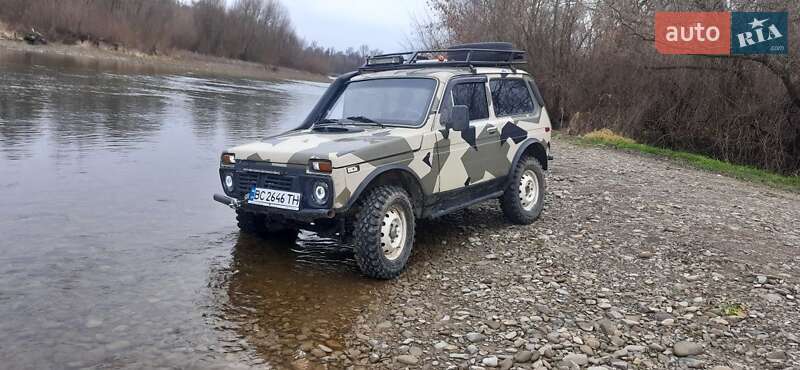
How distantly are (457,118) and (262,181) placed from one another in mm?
1996

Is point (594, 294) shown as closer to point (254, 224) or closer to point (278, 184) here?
point (278, 184)

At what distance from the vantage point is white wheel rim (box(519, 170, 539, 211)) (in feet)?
25.9

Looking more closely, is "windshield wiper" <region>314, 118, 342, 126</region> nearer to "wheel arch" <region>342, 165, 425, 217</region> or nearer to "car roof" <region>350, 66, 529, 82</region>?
"car roof" <region>350, 66, 529, 82</region>

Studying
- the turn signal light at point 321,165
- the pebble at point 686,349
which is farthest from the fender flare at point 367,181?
the pebble at point 686,349

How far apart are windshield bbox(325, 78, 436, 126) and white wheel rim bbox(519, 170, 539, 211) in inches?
75.6

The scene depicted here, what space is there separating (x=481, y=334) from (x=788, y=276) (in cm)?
324

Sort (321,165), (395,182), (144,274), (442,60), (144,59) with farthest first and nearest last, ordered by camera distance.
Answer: (144,59) → (442,60) → (395,182) → (144,274) → (321,165)

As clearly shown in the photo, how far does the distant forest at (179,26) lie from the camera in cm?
5950

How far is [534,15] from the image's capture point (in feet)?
67.9

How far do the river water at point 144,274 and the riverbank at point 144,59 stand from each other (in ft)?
130

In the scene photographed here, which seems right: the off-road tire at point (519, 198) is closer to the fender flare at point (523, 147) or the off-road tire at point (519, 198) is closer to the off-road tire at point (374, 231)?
the fender flare at point (523, 147)

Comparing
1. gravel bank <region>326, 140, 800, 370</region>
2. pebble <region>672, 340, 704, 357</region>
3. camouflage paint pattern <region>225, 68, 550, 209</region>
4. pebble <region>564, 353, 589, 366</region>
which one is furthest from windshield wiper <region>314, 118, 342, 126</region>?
pebble <region>672, 340, 704, 357</region>
